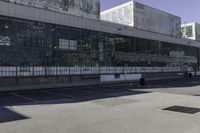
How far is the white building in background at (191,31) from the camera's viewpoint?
60.1 meters

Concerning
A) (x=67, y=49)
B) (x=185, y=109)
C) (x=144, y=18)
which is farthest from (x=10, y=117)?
(x=144, y=18)

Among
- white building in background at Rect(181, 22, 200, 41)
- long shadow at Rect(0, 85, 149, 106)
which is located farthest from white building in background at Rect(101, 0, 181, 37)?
long shadow at Rect(0, 85, 149, 106)

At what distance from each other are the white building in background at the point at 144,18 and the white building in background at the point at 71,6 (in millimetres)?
8486

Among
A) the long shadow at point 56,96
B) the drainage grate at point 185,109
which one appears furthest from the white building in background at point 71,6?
the drainage grate at point 185,109

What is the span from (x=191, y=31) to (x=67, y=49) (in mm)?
42786

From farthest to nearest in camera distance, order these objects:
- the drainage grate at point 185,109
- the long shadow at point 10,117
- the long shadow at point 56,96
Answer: the long shadow at point 56,96 < the drainage grate at point 185,109 < the long shadow at point 10,117

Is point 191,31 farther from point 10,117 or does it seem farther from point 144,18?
point 10,117

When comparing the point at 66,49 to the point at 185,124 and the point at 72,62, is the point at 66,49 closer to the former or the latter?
the point at 72,62

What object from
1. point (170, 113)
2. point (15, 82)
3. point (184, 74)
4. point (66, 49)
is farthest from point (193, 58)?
point (170, 113)

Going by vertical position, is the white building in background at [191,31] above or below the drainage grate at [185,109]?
above

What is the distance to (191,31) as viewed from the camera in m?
60.8

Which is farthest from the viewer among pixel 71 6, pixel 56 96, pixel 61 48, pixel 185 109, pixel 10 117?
pixel 71 6

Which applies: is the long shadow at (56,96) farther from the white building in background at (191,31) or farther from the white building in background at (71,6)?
the white building in background at (191,31)

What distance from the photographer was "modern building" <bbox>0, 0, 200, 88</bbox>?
23.9m
